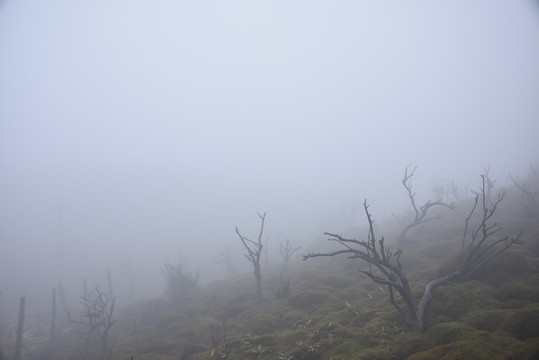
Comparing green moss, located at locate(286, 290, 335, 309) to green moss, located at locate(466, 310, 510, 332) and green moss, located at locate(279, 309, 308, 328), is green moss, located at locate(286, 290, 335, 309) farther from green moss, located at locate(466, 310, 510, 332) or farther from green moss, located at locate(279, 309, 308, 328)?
green moss, located at locate(466, 310, 510, 332)

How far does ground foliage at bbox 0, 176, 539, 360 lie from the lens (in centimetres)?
720

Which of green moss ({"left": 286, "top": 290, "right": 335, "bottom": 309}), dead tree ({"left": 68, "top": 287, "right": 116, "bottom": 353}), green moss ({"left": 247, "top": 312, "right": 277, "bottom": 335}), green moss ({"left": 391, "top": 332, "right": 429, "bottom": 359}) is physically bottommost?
green moss ({"left": 391, "top": 332, "right": 429, "bottom": 359})

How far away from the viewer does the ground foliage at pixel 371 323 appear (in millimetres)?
7199

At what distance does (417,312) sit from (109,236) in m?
130

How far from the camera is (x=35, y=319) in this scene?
34.0 metres

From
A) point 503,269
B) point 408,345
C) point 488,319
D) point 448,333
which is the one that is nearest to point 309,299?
point 408,345

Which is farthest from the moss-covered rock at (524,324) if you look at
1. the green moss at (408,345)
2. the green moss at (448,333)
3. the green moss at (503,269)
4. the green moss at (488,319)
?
the green moss at (503,269)

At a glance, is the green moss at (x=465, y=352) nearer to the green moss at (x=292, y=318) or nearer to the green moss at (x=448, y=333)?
the green moss at (x=448, y=333)

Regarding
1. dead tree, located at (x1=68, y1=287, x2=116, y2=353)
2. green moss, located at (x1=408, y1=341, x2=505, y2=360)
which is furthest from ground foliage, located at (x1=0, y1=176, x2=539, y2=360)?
dead tree, located at (x1=68, y1=287, x2=116, y2=353)

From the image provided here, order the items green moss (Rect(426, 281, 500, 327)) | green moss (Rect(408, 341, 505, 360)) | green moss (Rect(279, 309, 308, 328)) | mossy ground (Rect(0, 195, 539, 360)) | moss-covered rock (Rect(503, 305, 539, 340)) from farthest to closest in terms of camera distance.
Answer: green moss (Rect(279, 309, 308, 328)) < green moss (Rect(426, 281, 500, 327)) < mossy ground (Rect(0, 195, 539, 360)) < moss-covered rock (Rect(503, 305, 539, 340)) < green moss (Rect(408, 341, 505, 360))

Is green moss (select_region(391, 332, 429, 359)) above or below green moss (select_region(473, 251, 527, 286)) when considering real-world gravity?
below

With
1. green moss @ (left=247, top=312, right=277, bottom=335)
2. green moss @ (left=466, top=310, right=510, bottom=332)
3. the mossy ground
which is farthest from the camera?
green moss @ (left=247, top=312, right=277, bottom=335)

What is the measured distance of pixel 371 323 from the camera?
970 cm

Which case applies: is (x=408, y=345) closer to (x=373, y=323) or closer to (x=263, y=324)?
(x=373, y=323)
